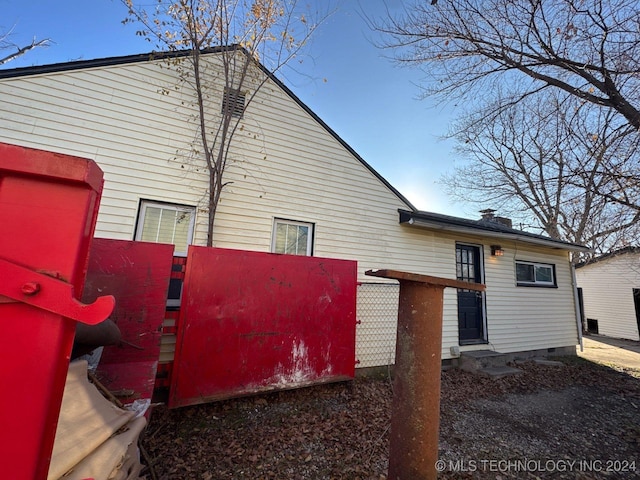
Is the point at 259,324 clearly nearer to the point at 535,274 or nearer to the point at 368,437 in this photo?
the point at 368,437

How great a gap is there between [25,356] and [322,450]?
10.4 ft

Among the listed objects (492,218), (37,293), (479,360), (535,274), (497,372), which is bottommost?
(497,372)

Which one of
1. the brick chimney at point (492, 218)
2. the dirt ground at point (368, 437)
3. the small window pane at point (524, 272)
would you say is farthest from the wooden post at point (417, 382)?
the brick chimney at point (492, 218)

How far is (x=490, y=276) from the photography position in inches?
305

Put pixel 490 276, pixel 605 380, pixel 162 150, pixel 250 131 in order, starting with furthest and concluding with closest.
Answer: pixel 490 276, pixel 605 380, pixel 250 131, pixel 162 150

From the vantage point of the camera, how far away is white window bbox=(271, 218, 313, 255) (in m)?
5.52

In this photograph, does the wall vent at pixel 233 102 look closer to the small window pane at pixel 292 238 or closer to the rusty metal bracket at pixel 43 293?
the small window pane at pixel 292 238

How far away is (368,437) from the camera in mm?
3391

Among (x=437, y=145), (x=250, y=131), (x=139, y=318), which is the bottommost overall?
(x=139, y=318)

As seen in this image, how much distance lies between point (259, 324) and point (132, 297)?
152 centimetres

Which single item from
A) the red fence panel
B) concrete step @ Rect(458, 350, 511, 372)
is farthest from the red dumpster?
concrete step @ Rect(458, 350, 511, 372)

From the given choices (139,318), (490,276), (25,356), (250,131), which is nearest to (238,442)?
(139,318)

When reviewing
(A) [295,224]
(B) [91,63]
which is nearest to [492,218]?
(A) [295,224]

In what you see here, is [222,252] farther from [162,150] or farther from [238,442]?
[162,150]
